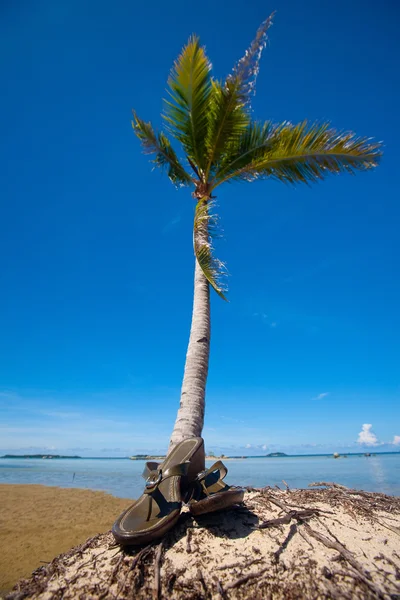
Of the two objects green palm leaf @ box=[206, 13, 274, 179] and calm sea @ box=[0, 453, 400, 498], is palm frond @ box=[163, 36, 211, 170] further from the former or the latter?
calm sea @ box=[0, 453, 400, 498]

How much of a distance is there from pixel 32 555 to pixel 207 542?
416cm

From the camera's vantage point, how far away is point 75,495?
36.9 feet

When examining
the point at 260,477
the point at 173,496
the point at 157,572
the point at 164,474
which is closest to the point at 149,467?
the point at 164,474

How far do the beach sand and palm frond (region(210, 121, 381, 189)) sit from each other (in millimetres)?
8614

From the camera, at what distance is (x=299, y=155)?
24.3 feet

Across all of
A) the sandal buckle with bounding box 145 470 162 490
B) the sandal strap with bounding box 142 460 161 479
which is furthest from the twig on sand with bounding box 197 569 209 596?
the sandal strap with bounding box 142 460 161 479

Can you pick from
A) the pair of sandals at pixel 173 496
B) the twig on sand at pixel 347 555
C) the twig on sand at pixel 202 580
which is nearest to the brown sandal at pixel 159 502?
the pair of sandals at pixel 173 496

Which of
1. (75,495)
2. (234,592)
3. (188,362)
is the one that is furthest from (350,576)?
(75,495)

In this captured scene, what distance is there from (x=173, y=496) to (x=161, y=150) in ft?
28.2

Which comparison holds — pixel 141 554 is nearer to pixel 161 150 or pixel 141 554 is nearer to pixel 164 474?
pixel 164 474

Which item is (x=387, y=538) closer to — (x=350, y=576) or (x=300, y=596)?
(x=350, y=576)

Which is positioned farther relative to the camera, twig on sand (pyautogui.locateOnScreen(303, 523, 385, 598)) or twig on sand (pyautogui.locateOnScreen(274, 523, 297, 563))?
twig on sand (pyautogui.locateOnScreen(274, 523, 297, 563))

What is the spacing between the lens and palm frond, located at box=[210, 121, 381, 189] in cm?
716

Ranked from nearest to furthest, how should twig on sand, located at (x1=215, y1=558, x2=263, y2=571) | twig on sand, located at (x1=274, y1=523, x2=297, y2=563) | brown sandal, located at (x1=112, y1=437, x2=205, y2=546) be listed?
twig on sand, located at (x1=215, y1=558, x2=263, y2=571)
twig on sand, located at (x1=274, y1=523, x2=297, y2=563)
brown sandal, located at (x1=112, y1=437, x2=205, y2=546)
